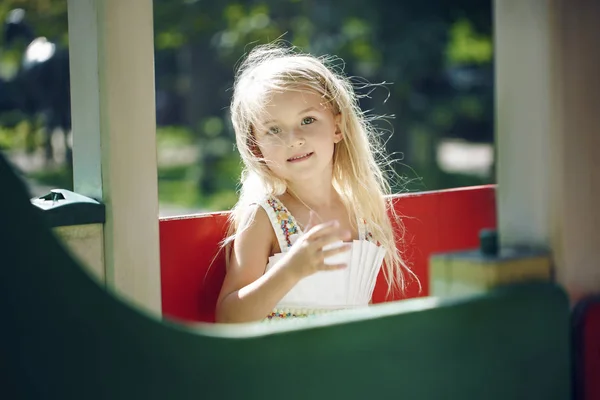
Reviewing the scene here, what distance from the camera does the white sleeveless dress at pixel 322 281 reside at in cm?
260

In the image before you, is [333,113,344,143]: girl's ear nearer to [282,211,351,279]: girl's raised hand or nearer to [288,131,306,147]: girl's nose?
[288,131,306,147]: girl's nose

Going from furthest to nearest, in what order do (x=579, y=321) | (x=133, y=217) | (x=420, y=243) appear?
(x=420, y=243) → (x=133, y=217) → (x=579, y=321)

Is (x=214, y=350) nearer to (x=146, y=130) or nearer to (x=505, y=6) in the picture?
(x=505, y=6)

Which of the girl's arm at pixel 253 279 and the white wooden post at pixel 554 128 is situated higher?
the white wooden post at pixel 554 128

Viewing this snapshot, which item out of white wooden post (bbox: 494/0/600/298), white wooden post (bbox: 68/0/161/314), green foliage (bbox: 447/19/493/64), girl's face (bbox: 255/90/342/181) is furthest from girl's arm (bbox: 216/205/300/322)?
green foliage (bbox: 447/19/493/64)

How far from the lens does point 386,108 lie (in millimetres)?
12758

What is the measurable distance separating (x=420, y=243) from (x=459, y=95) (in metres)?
11.8

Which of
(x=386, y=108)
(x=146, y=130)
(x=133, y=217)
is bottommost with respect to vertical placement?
(x=133, y=217)

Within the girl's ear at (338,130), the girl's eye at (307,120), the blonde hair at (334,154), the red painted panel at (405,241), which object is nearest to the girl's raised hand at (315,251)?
the red painted panel at (405,241)

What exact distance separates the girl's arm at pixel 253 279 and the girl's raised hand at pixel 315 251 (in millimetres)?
40

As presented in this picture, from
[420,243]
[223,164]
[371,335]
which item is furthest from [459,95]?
[371,335]

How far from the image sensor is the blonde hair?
2.69m

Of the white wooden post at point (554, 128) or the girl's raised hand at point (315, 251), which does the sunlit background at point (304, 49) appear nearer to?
the girl's raised hand at point (315, 251)

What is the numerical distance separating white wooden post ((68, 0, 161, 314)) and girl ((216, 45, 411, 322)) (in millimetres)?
355
